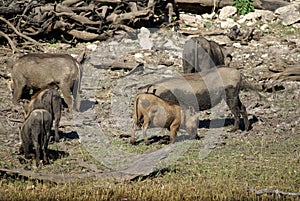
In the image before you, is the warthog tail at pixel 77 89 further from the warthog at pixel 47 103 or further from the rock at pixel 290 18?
the rock at pixel 290 18

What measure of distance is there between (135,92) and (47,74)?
310 cm

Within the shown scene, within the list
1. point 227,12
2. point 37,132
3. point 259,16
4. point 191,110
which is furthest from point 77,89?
point 259,16

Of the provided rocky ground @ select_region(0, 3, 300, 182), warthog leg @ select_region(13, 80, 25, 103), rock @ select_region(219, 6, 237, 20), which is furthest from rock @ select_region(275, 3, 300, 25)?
warthog leg @ select_region(13, 80, 25, 103)

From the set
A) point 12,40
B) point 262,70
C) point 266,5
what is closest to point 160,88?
point 262,70

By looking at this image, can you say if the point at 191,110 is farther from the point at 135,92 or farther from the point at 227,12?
the point at 227,12

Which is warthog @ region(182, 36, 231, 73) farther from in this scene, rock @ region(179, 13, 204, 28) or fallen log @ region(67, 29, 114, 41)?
rock @ region(179, 13, 204, 28)

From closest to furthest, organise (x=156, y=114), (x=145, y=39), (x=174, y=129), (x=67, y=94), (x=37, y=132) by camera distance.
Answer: (x=37, y=132)
(x=156, y=114)
(x=174, y=129)
(x=67, y=94)
(x=145, y=39)

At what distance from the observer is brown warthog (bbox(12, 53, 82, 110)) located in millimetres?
15883

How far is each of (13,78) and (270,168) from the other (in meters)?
6.95

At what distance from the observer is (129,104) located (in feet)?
57.1

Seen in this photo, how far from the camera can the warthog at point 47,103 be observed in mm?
13031

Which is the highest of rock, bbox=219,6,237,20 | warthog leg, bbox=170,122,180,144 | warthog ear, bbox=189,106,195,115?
warthog ear, bbox=189,106,195,115

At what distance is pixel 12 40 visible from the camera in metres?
21.8

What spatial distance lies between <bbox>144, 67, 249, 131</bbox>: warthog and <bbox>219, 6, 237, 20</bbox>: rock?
942cm
